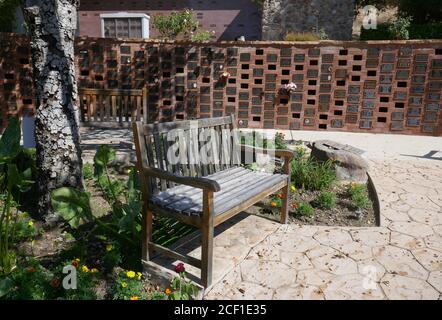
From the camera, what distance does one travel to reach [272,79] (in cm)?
747

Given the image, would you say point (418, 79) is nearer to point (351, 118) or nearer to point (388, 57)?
point (388, 57)

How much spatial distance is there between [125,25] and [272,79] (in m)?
7.76

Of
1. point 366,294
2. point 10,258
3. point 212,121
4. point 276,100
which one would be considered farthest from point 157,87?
point 366,294

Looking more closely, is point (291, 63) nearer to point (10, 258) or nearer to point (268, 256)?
point (268, 256)

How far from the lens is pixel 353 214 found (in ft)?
12.0

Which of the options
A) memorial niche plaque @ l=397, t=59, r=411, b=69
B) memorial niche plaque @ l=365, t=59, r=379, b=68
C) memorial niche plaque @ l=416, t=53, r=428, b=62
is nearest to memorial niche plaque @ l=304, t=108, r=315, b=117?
memorial niche plaque @ l=365, t=59, r=379, b=68

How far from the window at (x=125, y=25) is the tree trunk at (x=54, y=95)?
1033cm

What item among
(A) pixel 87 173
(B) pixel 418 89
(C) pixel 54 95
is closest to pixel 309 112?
(B) pixel 418 89

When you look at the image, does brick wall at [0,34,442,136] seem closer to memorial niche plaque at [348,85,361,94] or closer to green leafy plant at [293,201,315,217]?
memorial niche plaque at [348,85,361,94]

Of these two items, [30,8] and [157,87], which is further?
[157,87]

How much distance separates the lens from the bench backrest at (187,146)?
2.59 meters

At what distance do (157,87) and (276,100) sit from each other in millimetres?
2464

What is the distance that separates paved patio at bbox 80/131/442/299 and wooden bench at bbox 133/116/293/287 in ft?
0.90
